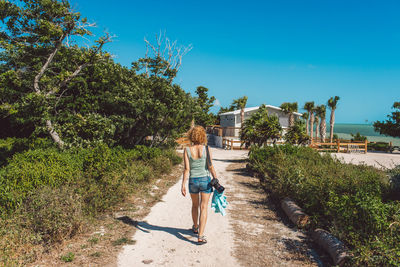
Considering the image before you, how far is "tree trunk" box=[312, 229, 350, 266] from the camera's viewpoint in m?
3.97

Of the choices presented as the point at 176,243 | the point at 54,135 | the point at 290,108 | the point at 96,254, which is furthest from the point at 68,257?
the point at 290,108

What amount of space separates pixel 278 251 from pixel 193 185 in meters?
1.97

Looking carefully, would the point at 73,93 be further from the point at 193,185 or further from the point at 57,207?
the point at 193,185

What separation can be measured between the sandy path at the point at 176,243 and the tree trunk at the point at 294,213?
1.49 metres

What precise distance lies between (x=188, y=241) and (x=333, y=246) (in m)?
2.56

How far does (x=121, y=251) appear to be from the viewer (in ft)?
14.6

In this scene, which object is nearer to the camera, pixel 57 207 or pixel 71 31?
pixel 57 207

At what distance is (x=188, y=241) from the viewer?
16.1 ft

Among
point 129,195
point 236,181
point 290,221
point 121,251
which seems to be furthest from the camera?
point 236,181

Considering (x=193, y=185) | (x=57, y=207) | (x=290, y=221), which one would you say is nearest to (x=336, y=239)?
(x=290, y=221)

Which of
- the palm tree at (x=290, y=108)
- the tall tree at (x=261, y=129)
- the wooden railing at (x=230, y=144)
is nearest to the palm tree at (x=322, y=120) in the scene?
the palm tree at (x=290, y=108)

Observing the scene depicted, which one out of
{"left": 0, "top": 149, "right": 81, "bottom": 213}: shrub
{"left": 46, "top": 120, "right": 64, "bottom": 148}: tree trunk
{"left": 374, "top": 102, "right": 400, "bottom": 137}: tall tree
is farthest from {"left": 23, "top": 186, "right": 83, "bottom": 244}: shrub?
{"left": 374, "top": 102, "right": 400, "bottom": 137}: tall tree

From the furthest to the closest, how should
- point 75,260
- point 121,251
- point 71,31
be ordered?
point 71,31
point 121,251
point 75,260

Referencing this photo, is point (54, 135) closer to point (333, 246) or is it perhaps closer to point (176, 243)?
point (176, 243)
